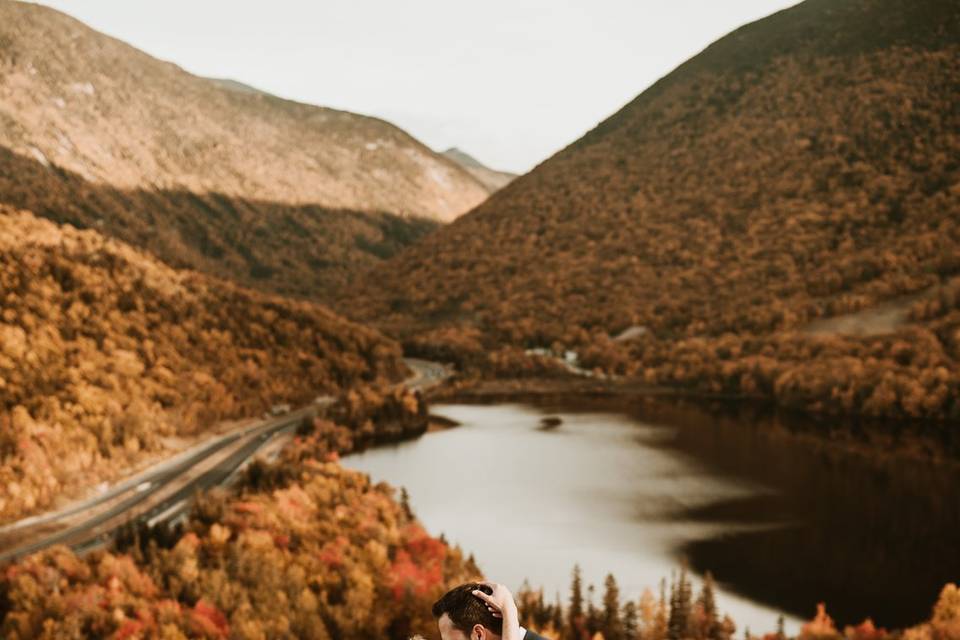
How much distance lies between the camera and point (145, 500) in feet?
125

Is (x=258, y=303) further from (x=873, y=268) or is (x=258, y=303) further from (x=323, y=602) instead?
(x=873, y=268)

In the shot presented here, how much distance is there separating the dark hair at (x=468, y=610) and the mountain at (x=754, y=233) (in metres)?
67.2

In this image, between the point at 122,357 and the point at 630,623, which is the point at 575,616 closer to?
the point at 630,623

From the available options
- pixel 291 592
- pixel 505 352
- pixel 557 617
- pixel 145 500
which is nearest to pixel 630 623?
pixel 557 617

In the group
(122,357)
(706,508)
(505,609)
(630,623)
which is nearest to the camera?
(505,609)

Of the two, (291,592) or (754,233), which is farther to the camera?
(754,233)

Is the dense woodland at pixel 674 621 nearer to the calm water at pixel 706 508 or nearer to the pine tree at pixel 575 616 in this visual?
the pine tree at pixel 575 616

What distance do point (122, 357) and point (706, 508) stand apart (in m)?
35.8

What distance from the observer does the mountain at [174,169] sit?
11581 cm

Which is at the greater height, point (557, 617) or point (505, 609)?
point (505, 609)

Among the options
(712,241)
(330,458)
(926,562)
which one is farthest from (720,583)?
(712,241)

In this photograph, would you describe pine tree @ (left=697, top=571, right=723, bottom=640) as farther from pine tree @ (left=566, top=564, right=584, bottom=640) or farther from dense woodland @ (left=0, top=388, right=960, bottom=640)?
pine tree @ (left=566, top=564, right=584, bottom=640)

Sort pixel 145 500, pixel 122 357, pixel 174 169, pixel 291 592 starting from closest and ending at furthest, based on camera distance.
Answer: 1. pixel 291 592
2. pixel 145 500
3. pixel 122 357
4. pixel 174 169

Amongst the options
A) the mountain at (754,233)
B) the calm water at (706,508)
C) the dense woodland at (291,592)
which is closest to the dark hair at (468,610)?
the dense woodland at (291,592)
